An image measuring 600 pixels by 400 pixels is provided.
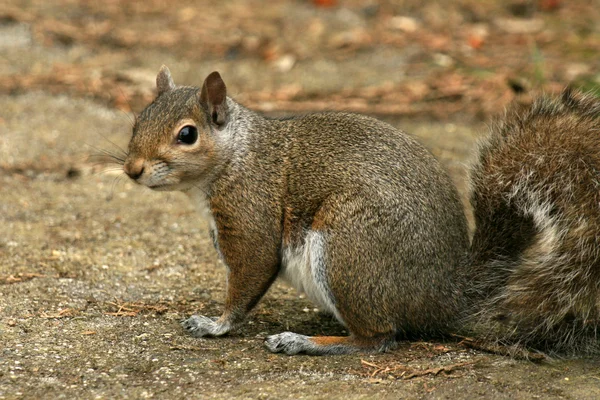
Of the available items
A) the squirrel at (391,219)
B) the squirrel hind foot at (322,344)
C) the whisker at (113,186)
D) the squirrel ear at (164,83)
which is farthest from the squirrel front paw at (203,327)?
the whisker at (113,186)

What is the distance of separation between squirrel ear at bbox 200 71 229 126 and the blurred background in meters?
2.30

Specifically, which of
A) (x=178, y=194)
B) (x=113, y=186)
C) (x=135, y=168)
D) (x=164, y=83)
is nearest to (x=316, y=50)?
(x=178, y=194)

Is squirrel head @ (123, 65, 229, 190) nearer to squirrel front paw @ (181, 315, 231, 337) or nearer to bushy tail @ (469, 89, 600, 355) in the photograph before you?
squirrel front paw @ (181, 315, 231, 337)

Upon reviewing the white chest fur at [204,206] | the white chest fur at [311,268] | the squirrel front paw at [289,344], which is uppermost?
the white chest fur at [204,206]

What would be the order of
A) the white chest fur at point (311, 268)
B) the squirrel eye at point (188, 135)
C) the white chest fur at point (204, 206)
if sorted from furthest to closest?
1. the white chest fur at point (204, 206)
2. the squirrel eye at point (188, 135)
3. the white chest fur at point (311, 268)

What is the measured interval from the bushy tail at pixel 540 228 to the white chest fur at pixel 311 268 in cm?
52

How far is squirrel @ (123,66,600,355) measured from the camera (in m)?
2.75

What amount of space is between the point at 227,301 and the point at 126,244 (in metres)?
0.96

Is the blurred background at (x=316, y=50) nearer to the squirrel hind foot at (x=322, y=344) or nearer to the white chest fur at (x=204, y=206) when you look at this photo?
the white chest fur at (x=204, y=206)

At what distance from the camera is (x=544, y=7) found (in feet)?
24.8

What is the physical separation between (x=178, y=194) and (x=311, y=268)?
196 centimetres

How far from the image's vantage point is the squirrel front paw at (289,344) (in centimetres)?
291

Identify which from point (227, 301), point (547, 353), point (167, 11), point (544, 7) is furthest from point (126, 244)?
point (544, 7)

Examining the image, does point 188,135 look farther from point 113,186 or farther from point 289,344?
point 113,186
